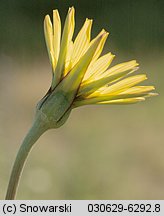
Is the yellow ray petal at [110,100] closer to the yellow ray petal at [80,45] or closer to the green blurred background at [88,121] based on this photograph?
the yellow ray petal at [80,45]

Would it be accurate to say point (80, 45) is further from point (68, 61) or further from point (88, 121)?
point (88, 121)

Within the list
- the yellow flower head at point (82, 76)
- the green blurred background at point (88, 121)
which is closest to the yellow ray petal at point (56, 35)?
the yellow flower head at point (82, 76)

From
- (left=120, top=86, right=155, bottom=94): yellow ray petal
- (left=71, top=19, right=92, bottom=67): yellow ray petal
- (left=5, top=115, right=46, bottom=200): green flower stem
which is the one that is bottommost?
(left=5, top=115, right=46, bottom=200): green flower stem

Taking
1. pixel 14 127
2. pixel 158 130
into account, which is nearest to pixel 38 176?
pixel 14 127

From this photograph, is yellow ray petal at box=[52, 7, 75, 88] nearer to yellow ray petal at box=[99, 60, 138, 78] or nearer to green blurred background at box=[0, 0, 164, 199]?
yellow ray petal at box=[99, 60, 138, 78]

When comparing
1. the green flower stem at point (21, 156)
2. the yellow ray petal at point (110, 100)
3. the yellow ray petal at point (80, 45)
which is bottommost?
the green flower stem at point (21, 156)

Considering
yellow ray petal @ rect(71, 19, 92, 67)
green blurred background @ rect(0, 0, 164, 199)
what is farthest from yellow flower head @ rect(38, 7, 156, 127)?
green blurred background @ rect(0, 0, 164, 199)

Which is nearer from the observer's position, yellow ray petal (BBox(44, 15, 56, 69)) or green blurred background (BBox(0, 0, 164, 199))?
yellow ray petal (BBox(44, 15, 56, 69))
